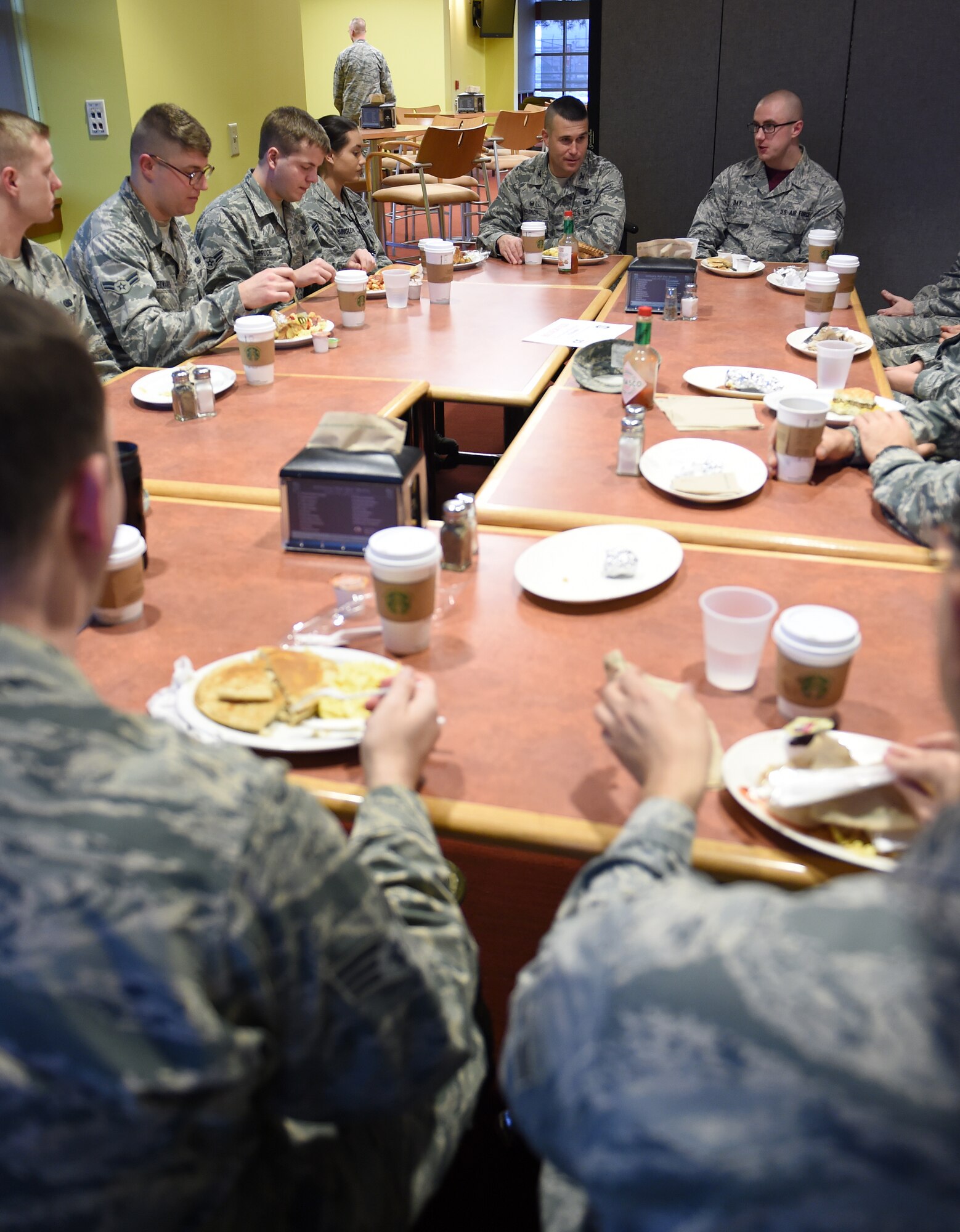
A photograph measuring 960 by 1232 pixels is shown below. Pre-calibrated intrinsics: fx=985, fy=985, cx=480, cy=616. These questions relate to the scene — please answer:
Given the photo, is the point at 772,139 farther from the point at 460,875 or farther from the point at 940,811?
the point at 940,811

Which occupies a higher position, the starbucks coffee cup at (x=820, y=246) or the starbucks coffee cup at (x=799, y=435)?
the starbucks coffee cup at (x=820, y=246)

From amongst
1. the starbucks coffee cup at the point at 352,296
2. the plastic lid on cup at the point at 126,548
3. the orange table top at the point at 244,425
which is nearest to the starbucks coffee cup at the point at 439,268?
the starbucks coffee cup at the point at 352,296

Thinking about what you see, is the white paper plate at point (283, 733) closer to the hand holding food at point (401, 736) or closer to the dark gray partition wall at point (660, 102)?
the hand holding food at point (401, 736)

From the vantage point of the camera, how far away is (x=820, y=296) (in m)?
3.05

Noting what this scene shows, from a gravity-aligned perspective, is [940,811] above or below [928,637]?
above

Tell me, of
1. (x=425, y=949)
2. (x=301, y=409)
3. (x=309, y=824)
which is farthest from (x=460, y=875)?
A: (x=301, y=409)

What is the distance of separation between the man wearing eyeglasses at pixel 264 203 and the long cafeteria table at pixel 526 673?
2.23 metres

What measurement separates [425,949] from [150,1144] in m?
0.34

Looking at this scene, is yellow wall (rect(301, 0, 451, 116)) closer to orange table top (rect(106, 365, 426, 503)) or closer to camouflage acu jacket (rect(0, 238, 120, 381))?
camouflage acu jacket (rect(0, 238, 120, 381))

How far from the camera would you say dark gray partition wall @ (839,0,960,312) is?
486 cm

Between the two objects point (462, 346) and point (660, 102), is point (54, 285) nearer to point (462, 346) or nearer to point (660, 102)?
point (462, 346)

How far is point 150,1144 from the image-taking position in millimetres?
585

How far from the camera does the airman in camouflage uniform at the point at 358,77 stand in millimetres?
9492

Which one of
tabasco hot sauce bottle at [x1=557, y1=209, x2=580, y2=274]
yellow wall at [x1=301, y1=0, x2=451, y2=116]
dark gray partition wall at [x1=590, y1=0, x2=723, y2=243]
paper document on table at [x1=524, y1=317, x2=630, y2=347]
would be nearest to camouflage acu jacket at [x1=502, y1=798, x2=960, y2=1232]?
paper document on table at [x1=524, y1=317, x2=630, y2=347]
